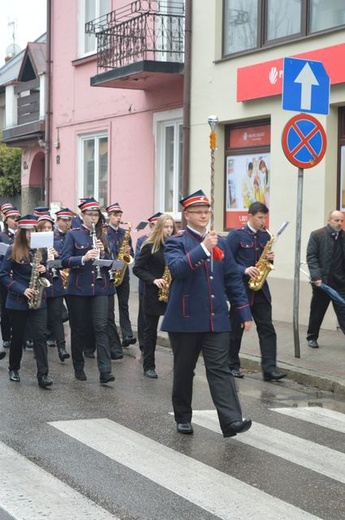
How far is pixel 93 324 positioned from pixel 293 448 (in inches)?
130

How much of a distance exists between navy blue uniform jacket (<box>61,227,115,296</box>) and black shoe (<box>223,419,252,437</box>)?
123 inches

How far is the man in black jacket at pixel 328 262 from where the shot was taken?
12.2 meters

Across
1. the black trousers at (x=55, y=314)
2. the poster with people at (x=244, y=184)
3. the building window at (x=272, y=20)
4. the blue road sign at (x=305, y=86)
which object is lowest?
the black trousers at (x=55, y=314)

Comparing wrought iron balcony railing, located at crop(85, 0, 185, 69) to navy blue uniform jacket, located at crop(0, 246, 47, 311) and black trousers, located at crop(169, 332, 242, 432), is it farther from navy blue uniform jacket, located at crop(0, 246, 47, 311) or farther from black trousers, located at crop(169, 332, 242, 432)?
black trousers, located at crop(169, 332, 242, 432)

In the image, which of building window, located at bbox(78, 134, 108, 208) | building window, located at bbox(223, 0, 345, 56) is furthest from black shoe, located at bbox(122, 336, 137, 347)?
building window, located at bbox(78, 134, 108, 208)

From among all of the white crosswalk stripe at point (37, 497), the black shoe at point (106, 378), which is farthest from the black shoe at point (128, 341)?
the white crosswalk stripe at point (37, 497)

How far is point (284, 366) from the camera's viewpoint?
10.9 m

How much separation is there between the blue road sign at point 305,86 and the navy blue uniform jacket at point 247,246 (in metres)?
1.58

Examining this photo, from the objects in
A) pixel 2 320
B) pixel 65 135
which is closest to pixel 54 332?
pixel 2 320

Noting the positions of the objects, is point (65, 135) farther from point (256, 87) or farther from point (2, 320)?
point (2, 320)

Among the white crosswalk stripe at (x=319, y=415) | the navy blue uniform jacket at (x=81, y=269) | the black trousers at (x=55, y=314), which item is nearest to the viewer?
the white crosswalk stripe at (x=319, y=415)

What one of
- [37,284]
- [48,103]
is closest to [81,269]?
[37,284]

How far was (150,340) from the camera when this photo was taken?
1063 centimetres

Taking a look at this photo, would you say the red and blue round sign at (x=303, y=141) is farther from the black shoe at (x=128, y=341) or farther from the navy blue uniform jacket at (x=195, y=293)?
the navy blue uniform jacket at (x=195, y=293)
